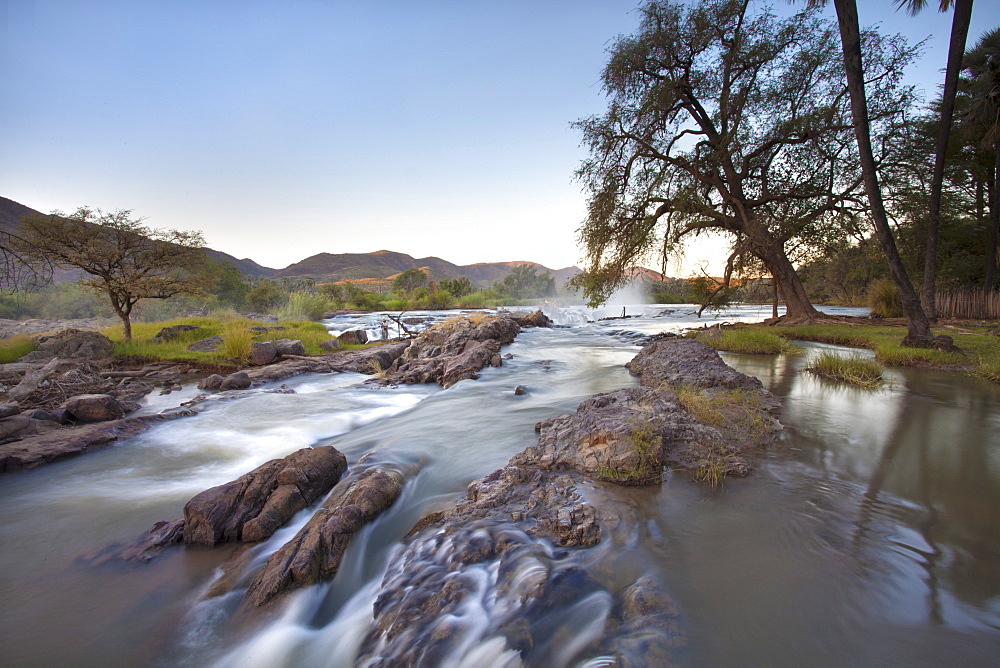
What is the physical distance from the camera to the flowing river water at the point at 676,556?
2014 millimetres

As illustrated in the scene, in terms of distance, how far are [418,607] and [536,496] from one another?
128 centimetres

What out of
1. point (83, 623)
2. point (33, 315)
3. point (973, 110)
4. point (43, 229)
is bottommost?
point (83, 623)

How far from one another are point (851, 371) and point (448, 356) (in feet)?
30.5

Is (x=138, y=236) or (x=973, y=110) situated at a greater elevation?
(x=973, y=110)

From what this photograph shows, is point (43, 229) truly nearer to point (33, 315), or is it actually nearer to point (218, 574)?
point (218, 574)

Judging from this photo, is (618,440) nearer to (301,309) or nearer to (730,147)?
(730,147)

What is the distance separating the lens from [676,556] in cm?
255

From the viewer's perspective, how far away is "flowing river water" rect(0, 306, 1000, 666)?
2.01 meters

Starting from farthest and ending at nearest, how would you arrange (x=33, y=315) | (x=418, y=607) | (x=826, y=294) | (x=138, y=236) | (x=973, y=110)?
(x=826, y=294)
(x=33, y=315)
(x=973, y=110)
(x=138, y=236)
(x=418, y=607)

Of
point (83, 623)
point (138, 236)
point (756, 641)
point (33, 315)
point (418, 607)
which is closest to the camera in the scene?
point (756, 641)

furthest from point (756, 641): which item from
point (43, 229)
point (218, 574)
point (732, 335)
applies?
point (43, 229)

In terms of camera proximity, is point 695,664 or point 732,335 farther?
point 732,335

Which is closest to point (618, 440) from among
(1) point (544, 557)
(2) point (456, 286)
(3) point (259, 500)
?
(1) point (544, 557)

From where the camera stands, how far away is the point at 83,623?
251 cm
